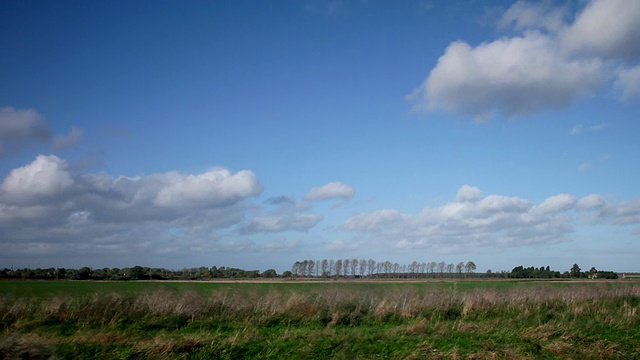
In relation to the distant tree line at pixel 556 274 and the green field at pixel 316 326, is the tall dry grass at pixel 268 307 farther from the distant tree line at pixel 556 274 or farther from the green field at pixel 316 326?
the distant tree line at pixel 556 274

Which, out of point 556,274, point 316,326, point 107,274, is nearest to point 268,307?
point 316,326

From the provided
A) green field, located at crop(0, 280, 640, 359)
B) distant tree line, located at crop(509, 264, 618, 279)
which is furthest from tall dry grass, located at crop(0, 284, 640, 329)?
distant tree line, located at crop(509, 264, 618, 279)

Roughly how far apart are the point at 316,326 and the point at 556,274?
554 feet

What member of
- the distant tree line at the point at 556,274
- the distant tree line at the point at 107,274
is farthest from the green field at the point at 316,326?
the distant tree line at the point at 556,274

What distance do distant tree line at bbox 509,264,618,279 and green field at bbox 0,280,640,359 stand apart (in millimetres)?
149796

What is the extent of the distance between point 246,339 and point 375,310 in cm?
972

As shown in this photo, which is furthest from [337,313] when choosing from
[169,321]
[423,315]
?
[169,321]

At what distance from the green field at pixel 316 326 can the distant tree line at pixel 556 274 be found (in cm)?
14980

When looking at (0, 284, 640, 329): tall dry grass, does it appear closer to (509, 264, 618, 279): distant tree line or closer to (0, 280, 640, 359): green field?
(0, 280, 640, 359): green field

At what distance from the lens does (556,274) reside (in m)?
164

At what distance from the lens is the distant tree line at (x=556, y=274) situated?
160000 mm

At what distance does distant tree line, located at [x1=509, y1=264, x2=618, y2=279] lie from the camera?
160 m

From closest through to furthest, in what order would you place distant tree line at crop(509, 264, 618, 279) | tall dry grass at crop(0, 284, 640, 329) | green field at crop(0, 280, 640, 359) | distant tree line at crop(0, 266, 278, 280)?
green field at crop(0, 280, 640, 359) → tall dry grass at crop(0, 284, 640, 329) → distant tree line at crop(0, 266, 278, 280) → distant tree line at crop(509, 264, 618, 279)

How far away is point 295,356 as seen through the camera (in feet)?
44.3
